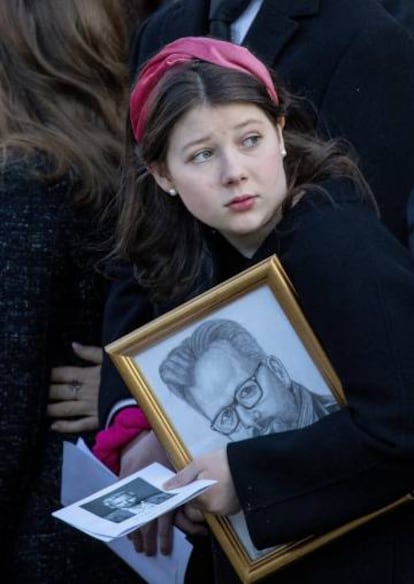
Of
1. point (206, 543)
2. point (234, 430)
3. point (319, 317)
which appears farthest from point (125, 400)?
point (319, 317)

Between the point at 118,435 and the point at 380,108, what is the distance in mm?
793

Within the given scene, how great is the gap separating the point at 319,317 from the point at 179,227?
0.43 metres

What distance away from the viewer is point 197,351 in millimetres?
2268

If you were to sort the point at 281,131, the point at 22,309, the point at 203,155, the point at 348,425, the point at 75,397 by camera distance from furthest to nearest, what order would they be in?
the point at 75,397
the point at 22,309
the point at 281,131
the point at 203,155
the point at 348,425

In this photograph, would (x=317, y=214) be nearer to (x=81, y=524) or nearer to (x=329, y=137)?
(x=329, y=137)

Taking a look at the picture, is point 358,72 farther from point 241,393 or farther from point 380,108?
point 241,393

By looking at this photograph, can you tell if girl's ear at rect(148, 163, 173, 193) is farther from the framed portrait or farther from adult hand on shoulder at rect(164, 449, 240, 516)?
adult hand on shoulder at rect(164, 449, 240, 516)

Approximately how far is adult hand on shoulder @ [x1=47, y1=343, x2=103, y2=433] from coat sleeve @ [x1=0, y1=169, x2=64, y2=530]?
0.24ft

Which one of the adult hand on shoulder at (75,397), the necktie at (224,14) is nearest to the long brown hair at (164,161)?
the necktie at (224,14)

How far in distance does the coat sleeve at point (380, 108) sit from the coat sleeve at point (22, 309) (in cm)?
70

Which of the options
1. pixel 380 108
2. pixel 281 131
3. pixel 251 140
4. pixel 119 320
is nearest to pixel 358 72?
pixel 380 108

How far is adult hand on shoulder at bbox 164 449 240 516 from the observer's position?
2203 mm

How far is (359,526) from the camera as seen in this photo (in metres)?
2.22

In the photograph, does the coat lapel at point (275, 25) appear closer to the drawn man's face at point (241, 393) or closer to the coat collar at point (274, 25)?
the coat collar at point (274, 25)
